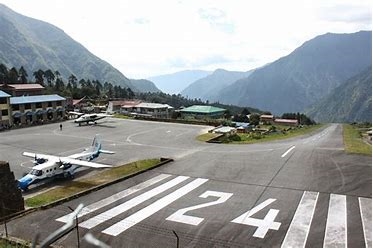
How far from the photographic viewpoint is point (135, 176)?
34.5 metres

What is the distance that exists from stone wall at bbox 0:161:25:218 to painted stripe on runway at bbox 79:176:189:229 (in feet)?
20.0

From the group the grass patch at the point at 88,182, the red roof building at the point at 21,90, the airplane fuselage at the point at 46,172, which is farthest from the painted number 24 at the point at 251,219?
the red roof building at the point at 21,90

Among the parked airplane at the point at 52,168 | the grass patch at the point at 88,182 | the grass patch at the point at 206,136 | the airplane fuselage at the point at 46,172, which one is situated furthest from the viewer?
the grass patch at the point at 206,136

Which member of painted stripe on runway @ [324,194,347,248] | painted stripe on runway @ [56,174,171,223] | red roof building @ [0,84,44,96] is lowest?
painted stripe on runway @ [324,194,347,248]

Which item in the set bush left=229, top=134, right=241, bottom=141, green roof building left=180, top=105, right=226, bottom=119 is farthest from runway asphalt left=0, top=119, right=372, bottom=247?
green roof building left=180, top=105, right=226, bottom=119

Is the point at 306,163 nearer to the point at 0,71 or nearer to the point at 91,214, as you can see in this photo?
the point at 91,214

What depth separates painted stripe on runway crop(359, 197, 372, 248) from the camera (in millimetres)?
20217

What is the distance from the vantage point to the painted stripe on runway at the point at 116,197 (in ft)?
82.8

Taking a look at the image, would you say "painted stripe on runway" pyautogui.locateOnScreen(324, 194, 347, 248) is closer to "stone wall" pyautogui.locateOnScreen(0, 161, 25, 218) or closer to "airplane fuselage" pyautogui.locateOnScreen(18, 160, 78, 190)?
"stone wall" pyautogui.locateOnScreen(0, 161, 25, 218)

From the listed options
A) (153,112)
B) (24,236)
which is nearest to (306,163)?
(24,236)

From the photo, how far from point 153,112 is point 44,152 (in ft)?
227

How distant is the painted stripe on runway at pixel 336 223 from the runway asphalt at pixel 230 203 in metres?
0.06

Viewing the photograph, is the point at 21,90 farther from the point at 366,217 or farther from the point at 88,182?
the point at 366,217

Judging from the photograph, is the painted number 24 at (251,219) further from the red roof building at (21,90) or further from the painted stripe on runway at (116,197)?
the red roof building at (21,90)
